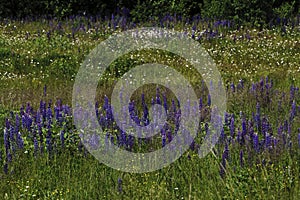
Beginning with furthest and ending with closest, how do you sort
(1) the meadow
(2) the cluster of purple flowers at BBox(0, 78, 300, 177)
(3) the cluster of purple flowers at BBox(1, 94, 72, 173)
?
(3) the cluster of purple flowers at BBox(1, 94, 72, 173)
(2) the cluster of purple flowers at BBox(0, 78, 300, 177)
(1) the meadow

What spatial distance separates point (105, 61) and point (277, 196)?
21.8ft

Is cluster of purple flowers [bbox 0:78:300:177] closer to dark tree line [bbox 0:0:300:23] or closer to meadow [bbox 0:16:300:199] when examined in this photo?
meadow [bbox 0:16:300:199]

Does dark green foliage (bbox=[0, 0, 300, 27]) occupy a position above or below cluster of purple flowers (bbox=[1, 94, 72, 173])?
above

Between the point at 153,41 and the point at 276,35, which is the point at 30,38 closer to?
the point at 153,41

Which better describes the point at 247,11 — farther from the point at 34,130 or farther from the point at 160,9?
the point at 34,130

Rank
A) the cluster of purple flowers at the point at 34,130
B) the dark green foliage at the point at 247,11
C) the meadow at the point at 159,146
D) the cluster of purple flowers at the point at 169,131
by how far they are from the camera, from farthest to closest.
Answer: the dark green foliage at the point at 247,11 → the cluster of purple flowers at the point at 34,130 → the cluster of purple flowers at the point at 169,131 → the meadow at the point at 159,146

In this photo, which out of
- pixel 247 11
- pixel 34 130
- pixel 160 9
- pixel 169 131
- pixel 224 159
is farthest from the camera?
pixel 160 9

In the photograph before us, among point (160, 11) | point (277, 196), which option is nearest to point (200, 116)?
point (277, 196)

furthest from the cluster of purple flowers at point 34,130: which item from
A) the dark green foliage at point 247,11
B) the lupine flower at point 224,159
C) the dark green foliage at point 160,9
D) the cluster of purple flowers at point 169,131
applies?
the dark green foliage at point 160,9

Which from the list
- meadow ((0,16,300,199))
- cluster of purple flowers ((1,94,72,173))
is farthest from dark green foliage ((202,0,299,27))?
cluster of purple flowers ((1,94,72,173))

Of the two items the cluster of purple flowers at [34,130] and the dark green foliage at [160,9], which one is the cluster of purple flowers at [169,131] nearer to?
the cluster of purple flowers at [34,130]

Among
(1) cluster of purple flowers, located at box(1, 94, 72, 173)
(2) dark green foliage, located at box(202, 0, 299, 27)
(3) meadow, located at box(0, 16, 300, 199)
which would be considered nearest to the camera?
(3) meadow, located at box(0, 16, 300, 199)

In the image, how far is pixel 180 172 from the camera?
4.93 metres

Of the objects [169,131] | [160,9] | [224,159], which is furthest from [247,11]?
[224,159]
